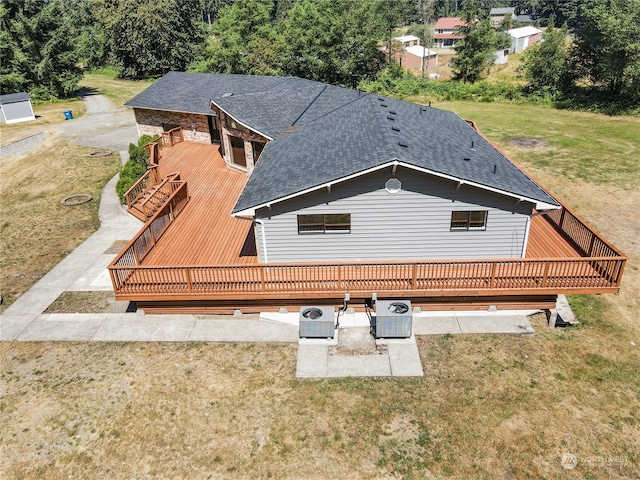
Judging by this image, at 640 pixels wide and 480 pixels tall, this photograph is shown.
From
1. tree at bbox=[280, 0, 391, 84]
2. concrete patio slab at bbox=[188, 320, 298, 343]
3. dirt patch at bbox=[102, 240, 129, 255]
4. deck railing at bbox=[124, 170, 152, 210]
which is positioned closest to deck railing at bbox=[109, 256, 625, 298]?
concrete patio slab at bbox=[188, 320, 298, 343]

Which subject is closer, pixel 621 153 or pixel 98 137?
pixel 621 153

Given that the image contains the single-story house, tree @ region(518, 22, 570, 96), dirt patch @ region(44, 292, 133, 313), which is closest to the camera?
dirt patch @ region(44, 292, 133, 313)

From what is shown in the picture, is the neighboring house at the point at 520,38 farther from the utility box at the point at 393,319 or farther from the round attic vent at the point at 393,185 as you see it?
the utility box at the point at 393,319

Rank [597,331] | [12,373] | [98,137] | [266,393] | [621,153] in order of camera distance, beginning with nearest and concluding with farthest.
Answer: [266,393] → [12,373] → [597,331] → [621,153] → [98,137]

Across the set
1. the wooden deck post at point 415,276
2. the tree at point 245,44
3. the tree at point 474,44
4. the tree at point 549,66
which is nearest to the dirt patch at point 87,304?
the wooden deck post at point 415,276

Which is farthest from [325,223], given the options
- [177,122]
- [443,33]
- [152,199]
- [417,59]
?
[443,33]

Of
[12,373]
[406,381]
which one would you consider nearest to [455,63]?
[406,381]

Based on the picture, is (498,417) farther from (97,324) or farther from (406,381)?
(97,324)

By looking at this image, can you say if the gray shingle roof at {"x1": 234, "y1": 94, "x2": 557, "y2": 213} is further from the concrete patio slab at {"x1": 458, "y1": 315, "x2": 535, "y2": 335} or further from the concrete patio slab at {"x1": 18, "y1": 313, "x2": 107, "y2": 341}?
the concrete patio slab at {"x1": 18, "y1": 313, "x2": 107, "y2": 341}
